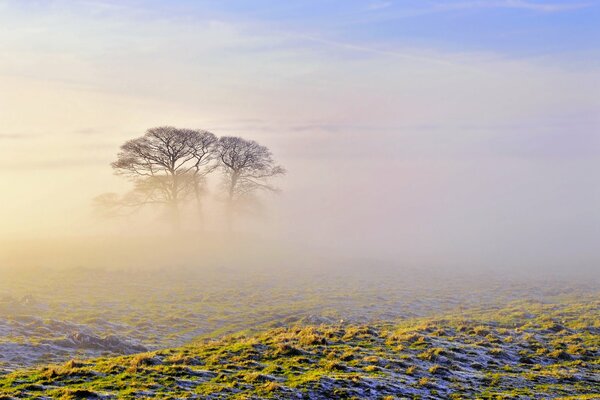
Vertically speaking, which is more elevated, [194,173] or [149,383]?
[194,173]

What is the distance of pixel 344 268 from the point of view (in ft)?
271

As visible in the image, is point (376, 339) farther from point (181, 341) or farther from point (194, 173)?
point (194, 173)

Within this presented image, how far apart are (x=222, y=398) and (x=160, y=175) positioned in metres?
63.0

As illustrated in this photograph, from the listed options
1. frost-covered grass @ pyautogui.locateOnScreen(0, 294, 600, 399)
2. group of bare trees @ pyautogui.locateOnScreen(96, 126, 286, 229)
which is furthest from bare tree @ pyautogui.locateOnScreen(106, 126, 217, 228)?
frost-covered grass @ pyautogui.locateOnScreen(0, 294, 600, 399)

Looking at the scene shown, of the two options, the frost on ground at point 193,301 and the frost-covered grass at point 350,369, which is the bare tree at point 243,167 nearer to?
the frost on ground at point 193,301

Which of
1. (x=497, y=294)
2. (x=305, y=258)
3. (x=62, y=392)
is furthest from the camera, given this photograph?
(x=305, y=258)

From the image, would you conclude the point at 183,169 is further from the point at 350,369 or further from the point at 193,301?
the point at 350,369

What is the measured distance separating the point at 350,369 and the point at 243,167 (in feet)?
202

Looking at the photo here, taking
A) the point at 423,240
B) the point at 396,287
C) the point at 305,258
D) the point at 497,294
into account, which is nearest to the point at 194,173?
the point at 305,258

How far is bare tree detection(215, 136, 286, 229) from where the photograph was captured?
78.4m

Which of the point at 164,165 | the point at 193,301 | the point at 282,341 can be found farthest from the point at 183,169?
the point at 282,341

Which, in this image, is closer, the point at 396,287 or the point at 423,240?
the point at 396,287

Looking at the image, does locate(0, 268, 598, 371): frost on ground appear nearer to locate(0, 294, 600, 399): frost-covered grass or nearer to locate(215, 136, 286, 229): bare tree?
locate(0, 294, 600, 399): frost-covered grass

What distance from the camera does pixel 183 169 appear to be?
7644 cm
